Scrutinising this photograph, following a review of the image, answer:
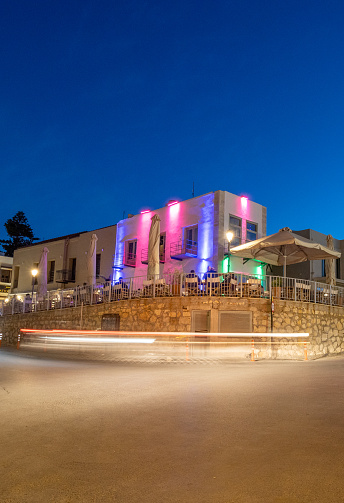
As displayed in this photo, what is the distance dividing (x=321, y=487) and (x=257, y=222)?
76.6ft

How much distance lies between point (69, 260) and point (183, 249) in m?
12.8

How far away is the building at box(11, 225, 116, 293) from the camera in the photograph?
3181 centimetres

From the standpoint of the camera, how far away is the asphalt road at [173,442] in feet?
13.6

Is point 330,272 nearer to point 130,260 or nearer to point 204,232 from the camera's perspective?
point 204,232

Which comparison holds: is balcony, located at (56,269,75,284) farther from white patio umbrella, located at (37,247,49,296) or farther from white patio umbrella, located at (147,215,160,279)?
white patio umbrella, located at (147,215,160,279)

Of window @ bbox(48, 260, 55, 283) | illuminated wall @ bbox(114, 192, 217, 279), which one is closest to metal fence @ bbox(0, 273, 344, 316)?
illuminated wall @ bbox(114, 192, 217, 279)

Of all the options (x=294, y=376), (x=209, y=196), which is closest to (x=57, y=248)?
(x=209, y=196)

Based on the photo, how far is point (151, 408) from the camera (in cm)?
755

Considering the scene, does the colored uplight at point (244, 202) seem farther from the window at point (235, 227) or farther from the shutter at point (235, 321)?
the shutter at point (235, 321)

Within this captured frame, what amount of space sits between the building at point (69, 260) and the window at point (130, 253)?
1.43m

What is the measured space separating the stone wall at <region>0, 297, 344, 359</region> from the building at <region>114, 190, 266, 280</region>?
5.25 m

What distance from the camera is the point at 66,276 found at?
115 feet

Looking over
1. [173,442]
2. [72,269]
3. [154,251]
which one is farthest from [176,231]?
[173,442]

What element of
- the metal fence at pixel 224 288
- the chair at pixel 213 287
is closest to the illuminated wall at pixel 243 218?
the metal fence at pixel 224 288
